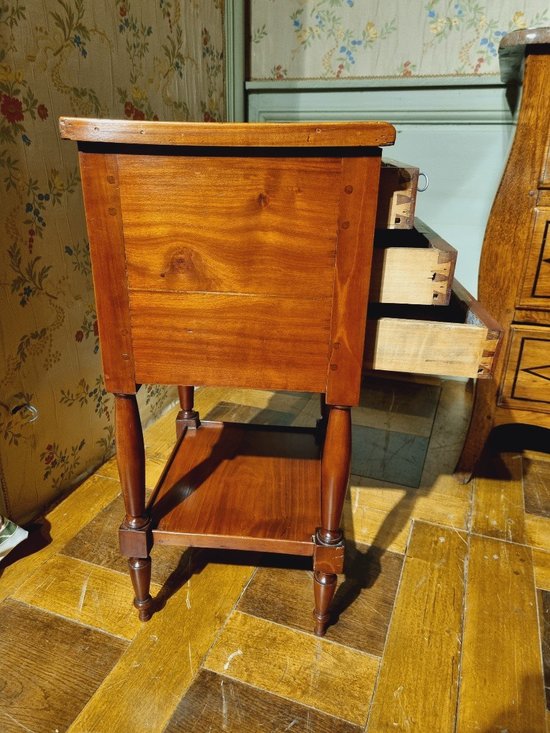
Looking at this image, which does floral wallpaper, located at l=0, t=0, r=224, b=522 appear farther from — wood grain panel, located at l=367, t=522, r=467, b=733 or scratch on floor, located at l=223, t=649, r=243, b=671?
wood grain panel, located at l=367, t=522, r=467, b=733

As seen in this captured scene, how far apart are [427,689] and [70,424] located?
2.93 ft

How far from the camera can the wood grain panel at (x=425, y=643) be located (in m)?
0.74

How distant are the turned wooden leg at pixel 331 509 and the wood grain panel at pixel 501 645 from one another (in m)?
0.24

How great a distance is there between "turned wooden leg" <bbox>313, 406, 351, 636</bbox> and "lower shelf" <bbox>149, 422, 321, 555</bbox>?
0.10ft

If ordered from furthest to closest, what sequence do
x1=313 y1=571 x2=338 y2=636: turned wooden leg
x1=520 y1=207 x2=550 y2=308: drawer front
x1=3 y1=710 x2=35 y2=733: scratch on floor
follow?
x1=520 y1=207 x2=550 y2=308: drawer front → x1=313 y1=571 x2=338 y2=636: turned wooden leg → x1=3 y1=710 x2=35 y2=733: scratch on floor

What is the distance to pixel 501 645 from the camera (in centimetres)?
85

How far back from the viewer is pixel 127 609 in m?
0.89

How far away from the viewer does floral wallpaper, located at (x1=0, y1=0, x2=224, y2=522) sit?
3.14 feet

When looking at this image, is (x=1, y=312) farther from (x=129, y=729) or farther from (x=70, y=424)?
(x=129, y=729)

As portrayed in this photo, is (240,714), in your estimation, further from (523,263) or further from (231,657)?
(523,263)

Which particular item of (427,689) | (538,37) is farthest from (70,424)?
(538,37)

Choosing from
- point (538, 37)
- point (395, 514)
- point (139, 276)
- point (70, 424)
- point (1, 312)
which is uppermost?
point (538, 37)

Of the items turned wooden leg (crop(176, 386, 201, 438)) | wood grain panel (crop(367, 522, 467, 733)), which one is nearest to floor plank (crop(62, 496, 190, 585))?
turned wooden leg (crop(176, 386, 201, 438))

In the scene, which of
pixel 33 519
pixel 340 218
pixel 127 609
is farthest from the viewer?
pixel 33 519
